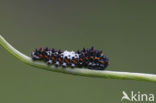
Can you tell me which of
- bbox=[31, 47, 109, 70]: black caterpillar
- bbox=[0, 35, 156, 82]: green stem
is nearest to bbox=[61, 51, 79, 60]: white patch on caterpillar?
bbox=[31, 47, 109, 70]: black caterpillar

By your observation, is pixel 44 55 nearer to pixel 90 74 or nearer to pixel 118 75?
pixel 90 74

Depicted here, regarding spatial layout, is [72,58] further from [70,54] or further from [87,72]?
[87,72]

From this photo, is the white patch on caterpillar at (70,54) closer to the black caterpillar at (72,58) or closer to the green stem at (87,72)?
the black caterpillar at (72,58)

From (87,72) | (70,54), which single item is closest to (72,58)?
(70,54)

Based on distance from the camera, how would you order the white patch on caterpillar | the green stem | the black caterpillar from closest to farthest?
→ the green stem, the black caterpillar, the white patch on caterpillar

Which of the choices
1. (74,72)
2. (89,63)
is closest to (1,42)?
(74,72)

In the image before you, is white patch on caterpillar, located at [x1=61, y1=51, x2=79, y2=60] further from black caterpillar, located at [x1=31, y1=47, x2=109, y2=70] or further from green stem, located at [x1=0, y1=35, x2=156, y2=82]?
green stem, located at [x1=0, y1=35, x2=156, y2=82]

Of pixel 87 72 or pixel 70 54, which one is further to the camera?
pixel 70 54

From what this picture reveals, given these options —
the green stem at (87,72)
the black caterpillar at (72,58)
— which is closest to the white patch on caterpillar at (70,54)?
the black caterpillar at (72,58)
